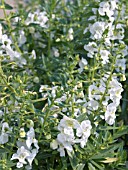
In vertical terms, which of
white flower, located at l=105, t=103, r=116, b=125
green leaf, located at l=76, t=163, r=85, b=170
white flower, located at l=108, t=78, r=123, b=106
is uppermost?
white flower, located at l=108, t=78, r=123, b=106

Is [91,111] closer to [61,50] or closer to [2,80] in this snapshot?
[2,80]

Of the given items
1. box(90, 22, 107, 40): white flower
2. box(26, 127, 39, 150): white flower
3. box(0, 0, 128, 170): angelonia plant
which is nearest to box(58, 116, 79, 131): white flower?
box(0, 0, 128, 170): angelonia plant

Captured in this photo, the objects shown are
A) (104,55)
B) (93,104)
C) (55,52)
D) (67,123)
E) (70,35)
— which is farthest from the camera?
(55,52)

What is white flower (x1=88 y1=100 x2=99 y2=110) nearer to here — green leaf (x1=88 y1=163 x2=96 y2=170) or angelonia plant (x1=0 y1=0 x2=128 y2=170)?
angelonia plant (x1=0 y1=0 x2=128 y2=170)

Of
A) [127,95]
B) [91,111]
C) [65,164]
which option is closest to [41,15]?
[127,95]

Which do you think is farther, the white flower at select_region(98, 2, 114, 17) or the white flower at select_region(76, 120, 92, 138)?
the white flower at select_region(98, 2, 114, 17)

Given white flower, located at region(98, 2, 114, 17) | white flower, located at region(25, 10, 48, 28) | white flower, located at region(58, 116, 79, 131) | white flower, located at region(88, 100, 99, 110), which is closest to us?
white flower, located at region(58, 116, 79, 131)

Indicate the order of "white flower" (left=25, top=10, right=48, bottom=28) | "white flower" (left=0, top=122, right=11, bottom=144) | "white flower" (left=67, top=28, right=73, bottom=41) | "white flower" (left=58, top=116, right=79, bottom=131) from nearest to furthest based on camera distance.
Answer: "white flower" (left=58, top=116, right=79, bottom=131)
"white flower" (left=0, top=122, right=11, bottom=144)
"white flower" (left=67, top=28, right=73, bottom=41)
"white flower" (left=25, top=10, right=48, bottom=28)

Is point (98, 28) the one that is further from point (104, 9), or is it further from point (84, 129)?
point (84, 129)

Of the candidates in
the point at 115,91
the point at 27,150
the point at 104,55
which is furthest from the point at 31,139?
the point at 104,55

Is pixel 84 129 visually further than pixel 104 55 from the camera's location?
No

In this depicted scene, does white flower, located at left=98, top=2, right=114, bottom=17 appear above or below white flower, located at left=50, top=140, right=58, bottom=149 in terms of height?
above

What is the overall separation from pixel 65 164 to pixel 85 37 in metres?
1.00

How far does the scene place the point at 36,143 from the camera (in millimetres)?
2184
